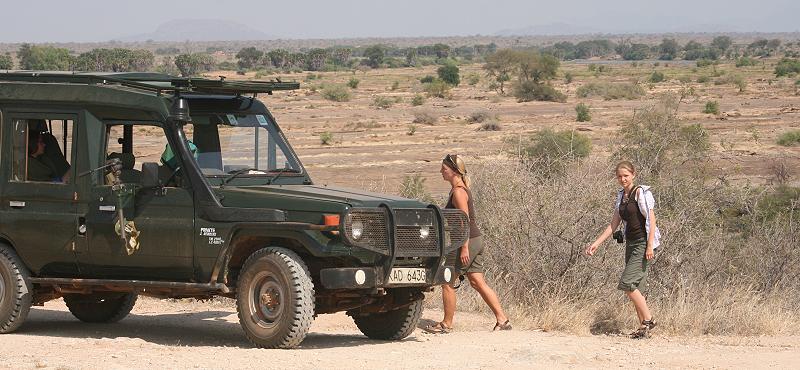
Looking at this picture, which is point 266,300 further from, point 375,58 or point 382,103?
point 375,58

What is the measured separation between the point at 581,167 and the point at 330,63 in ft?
365

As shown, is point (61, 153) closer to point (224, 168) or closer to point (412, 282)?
point (224, 168)

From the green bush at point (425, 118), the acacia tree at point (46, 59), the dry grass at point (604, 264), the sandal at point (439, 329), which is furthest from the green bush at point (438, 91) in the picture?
the sandal at point (439, 329)

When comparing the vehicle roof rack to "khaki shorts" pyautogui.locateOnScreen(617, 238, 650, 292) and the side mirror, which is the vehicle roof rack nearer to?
the side mirror

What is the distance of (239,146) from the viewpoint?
10.7 metres

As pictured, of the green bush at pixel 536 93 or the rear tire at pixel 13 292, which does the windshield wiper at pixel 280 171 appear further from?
the green bush at pixel 536 93

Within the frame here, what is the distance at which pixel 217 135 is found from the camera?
10625 mm

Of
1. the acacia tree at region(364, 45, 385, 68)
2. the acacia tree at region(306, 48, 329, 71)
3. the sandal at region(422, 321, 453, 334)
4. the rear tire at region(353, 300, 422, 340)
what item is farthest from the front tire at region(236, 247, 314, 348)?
the acacia tree at region(364, 45, 385, 68)

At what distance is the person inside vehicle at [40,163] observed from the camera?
1090 centimetres

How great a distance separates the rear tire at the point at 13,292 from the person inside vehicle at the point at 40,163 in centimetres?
69

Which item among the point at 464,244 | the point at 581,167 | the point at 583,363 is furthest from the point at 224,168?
the point at 581,167

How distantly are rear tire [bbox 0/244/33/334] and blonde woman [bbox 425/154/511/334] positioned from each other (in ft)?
11.0

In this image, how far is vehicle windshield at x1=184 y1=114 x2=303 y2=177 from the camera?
1047cm

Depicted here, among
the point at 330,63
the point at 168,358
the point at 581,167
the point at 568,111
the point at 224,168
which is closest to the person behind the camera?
the point at 168,358
